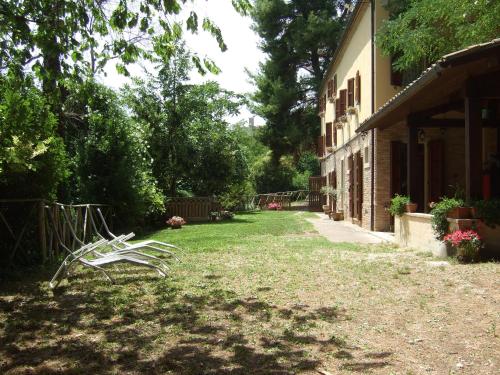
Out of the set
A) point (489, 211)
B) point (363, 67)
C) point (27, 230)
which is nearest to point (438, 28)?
point (363, 67)

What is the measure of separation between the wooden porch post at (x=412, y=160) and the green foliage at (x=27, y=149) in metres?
7.05

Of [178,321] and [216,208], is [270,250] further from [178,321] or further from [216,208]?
[216,208]

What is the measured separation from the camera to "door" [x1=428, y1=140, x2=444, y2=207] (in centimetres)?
1286

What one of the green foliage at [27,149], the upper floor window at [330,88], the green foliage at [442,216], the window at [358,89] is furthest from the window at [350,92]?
the green foliage at [27,149]

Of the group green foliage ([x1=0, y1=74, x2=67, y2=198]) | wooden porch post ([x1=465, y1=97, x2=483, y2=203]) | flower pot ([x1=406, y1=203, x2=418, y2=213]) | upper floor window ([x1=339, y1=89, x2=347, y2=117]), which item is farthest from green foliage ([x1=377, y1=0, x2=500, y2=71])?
green foliage ([x1=0, y1=74, x2=67, y2=198])

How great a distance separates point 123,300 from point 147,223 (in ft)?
41.5

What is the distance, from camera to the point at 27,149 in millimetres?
7844

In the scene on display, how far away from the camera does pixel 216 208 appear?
70.8 feet

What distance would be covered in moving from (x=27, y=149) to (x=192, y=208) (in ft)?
42.9

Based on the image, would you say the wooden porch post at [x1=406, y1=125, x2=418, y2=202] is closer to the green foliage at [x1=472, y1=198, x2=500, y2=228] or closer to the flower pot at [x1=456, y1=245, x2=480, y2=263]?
the green foliage at [x1=472, y1=198, x2=500, y2=228]

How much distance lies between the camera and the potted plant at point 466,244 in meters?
7.28

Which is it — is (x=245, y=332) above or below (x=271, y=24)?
below

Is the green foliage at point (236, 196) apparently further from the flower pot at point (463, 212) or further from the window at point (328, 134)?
the flower pot at point (463, 212)

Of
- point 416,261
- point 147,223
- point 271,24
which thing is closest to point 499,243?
point 416,261
